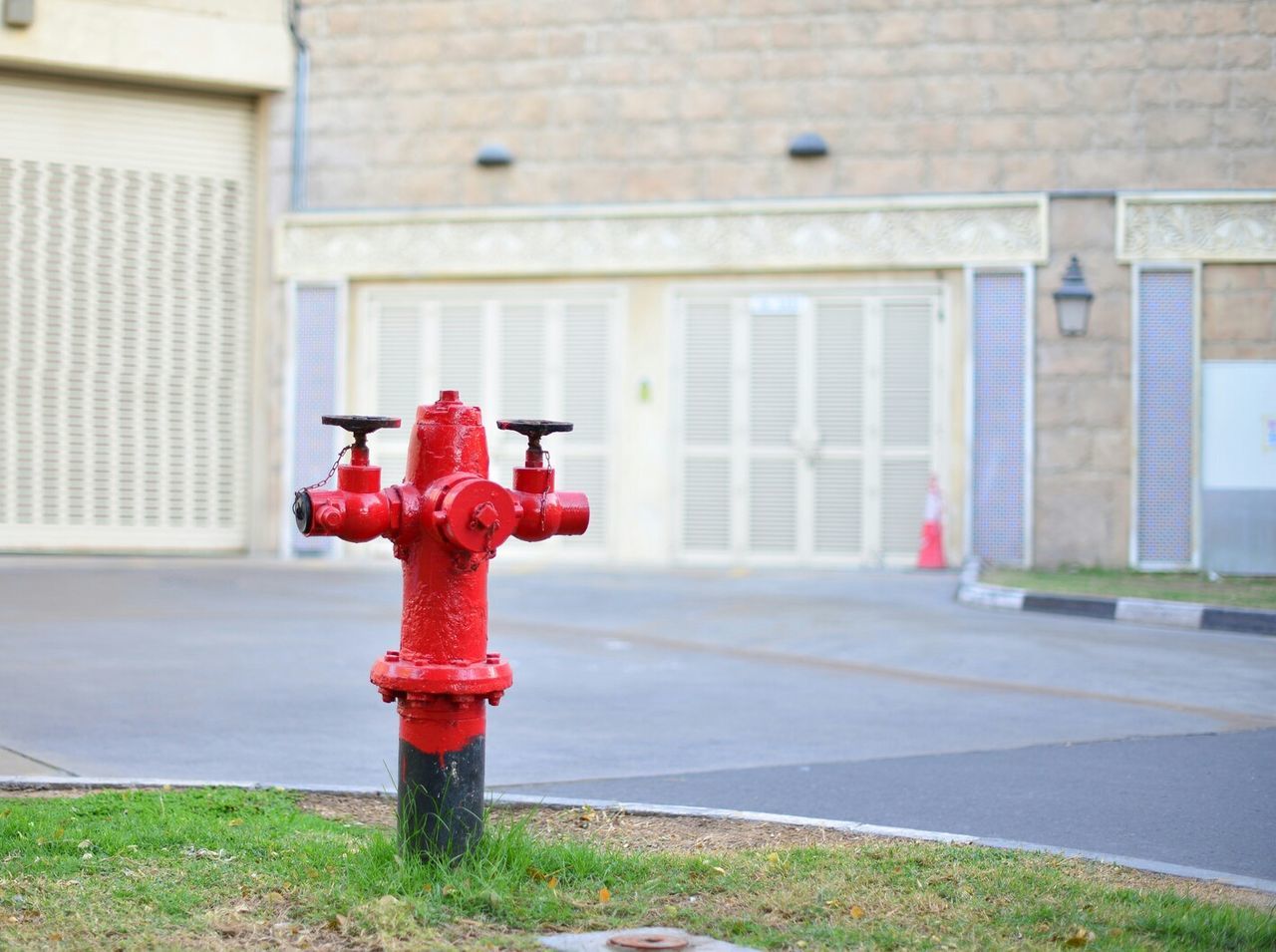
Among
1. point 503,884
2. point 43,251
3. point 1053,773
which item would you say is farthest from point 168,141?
point 503,884

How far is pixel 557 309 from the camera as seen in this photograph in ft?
58.8

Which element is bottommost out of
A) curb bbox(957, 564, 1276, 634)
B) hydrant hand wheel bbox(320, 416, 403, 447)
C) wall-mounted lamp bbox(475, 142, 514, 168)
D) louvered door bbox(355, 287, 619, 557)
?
curb bbox(957, 564, 1276, 634)

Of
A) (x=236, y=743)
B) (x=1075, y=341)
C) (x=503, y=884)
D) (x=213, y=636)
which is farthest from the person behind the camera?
(x=1075, y=341)

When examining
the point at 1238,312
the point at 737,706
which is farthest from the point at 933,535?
the point at 737,706

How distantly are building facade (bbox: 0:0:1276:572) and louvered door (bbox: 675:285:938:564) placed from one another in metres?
0.03

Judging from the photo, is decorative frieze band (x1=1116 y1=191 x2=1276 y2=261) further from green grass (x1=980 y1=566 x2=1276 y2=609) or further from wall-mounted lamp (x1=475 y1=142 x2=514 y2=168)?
wall-mounted lamp (x1=475 y1=142 x2=514 y2=168)

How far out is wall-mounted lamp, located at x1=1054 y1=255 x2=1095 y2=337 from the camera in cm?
1639

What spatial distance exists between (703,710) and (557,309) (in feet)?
33.8

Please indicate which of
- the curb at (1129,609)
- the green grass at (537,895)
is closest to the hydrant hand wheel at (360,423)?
the green grass at (537,895)

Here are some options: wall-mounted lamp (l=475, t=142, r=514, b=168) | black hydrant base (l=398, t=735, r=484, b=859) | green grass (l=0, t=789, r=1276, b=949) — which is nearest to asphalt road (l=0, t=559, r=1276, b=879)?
green grass (l=0, t=789, r=1276, b=949)

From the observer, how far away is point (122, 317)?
58.3 feet

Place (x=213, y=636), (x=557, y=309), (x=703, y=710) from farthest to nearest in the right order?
(x=557, y=309) → (x=213, y=636) → (x=703, y=710)

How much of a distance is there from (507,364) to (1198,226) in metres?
7.25

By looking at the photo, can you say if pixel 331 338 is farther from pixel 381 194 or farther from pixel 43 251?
pixel 43 251
